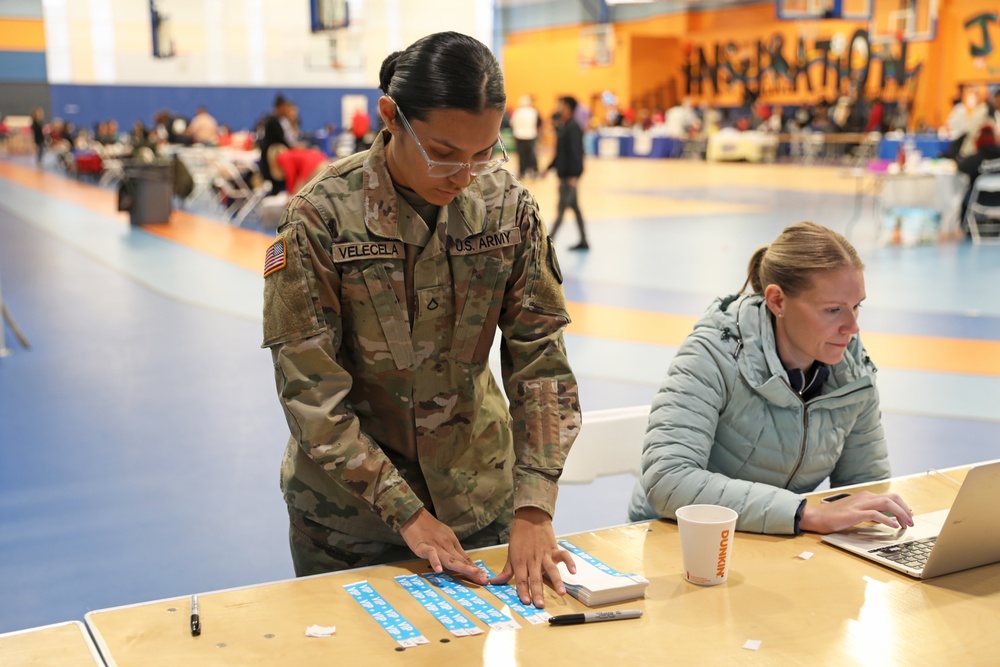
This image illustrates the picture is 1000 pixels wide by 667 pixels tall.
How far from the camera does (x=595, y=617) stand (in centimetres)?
158

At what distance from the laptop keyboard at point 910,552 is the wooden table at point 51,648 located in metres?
1.32

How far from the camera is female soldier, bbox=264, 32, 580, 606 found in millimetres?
1624

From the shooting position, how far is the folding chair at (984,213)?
11.0m

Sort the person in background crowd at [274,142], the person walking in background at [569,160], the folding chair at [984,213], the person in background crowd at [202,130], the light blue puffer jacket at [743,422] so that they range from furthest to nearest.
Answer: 1. the person in background crowd at [202,130]
2. the person in background crowd at [274,142]
3. the folding chair at [984,213]
4. the person walking in background at [569,160]
5. the light blue puffer jacket at [743,422]

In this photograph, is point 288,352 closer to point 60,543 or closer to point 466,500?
point 466,500

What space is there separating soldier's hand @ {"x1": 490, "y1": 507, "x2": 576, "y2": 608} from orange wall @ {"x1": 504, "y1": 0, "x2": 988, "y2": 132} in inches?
882

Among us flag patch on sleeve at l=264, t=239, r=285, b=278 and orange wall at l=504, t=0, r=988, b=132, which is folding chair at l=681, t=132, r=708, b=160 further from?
us flag patch on sleeve at l=264, t=239, r=285, b=278

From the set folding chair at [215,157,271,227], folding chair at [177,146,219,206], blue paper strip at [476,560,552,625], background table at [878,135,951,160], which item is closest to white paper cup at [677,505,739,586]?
blue paper strip at [476,560,552,625]

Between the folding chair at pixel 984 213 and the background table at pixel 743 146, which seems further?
the background table at pixel 743 146

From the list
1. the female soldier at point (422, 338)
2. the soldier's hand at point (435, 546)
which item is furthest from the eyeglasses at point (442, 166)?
the soldier's hand at point (435, 546)

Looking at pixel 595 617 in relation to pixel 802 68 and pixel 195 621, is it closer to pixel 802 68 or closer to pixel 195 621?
pixel 195 621

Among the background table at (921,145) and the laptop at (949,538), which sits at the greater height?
the background table at (921,145)

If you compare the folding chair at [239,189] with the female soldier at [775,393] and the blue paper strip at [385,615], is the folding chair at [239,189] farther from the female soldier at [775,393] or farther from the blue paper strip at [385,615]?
the blue paper strip at [385,615]

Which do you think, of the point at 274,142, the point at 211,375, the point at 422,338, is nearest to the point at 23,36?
the point at 274,142
